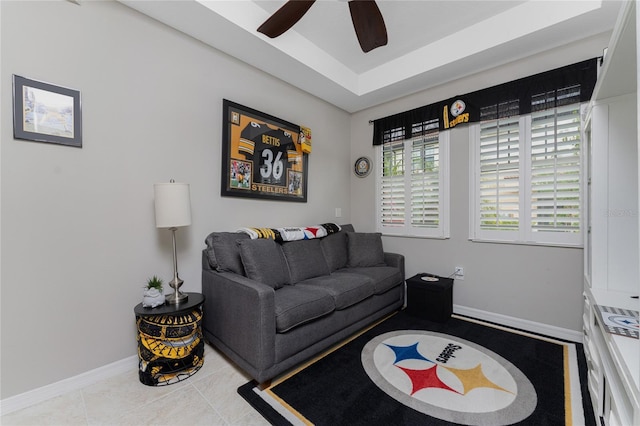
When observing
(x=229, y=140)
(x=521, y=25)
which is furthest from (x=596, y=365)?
(x=229, y=140)

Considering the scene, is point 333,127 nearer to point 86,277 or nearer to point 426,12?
point 426,12

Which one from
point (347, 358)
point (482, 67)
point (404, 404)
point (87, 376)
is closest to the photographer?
point (404, 404)

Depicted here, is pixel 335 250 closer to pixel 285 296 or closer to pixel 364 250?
pixel 364 250

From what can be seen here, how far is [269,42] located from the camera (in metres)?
2.45

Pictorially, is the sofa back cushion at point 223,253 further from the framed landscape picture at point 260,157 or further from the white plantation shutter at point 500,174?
the white plantation shutter at point 500,174

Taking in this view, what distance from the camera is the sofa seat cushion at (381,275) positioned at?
2.76 meters

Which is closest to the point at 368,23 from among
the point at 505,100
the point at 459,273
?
the point at 505,100

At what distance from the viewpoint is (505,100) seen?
9.11 feet

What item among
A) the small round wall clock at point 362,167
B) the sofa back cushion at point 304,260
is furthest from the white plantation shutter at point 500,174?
the sofa back cushion at point 304,260

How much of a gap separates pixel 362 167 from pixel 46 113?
321 centimetres

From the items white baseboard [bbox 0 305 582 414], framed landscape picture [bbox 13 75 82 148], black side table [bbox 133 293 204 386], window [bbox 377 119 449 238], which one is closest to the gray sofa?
black side table [bbox 133 293 204 386]

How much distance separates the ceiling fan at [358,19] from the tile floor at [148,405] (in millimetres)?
2508

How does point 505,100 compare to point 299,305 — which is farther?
point 505,100

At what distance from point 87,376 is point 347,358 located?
1.81 m
